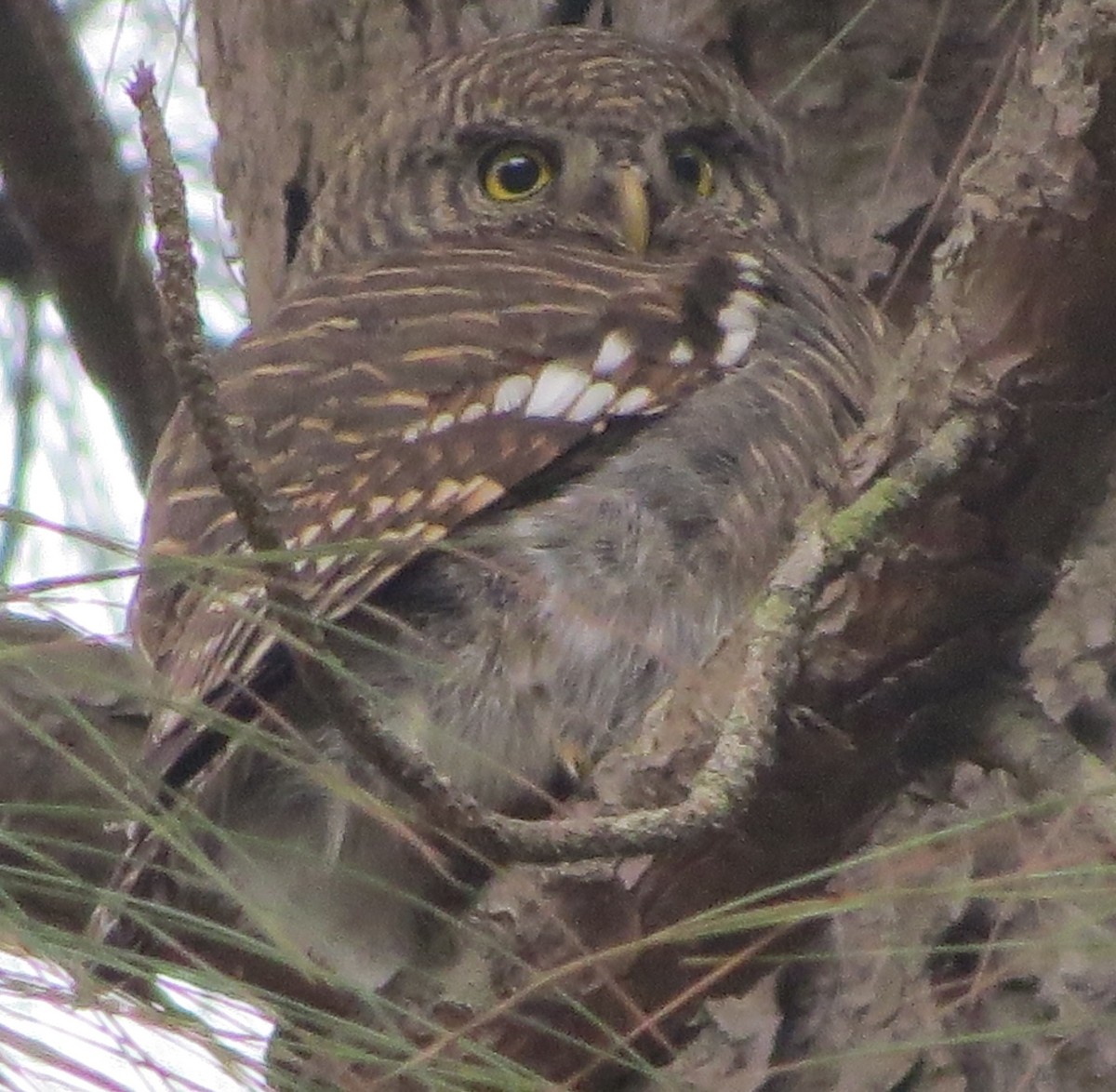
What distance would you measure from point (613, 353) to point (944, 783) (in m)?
0.54

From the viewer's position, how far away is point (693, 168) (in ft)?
8.54

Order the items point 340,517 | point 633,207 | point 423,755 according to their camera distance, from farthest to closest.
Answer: point 633,207
point 340,517
point 423,755

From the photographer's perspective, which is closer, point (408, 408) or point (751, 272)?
point (408, 408)

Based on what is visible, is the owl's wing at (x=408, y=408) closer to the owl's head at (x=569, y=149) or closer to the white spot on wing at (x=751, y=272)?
the white spot on wing at (x=751, y=272)

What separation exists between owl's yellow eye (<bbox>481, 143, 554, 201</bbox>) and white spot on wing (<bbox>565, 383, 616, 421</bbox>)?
0.74 m

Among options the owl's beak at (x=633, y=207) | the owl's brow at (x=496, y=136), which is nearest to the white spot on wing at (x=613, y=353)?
the owl's beak at (x=633, y=207)

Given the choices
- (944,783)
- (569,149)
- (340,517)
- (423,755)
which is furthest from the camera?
(569,149)

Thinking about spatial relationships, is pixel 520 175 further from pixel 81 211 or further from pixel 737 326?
pixel 737 326

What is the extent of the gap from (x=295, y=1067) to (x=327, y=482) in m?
0.66

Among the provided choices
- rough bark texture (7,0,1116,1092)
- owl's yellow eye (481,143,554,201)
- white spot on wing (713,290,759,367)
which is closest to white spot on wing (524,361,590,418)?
Answer: white spot on wing (713,290,759,367)

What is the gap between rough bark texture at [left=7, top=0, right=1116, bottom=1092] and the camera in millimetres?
1308

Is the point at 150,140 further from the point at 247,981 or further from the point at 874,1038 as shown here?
the point at 874,1038

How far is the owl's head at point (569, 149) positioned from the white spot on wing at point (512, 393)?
552 mm

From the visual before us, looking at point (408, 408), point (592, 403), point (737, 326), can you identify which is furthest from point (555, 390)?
point (737, 326)
